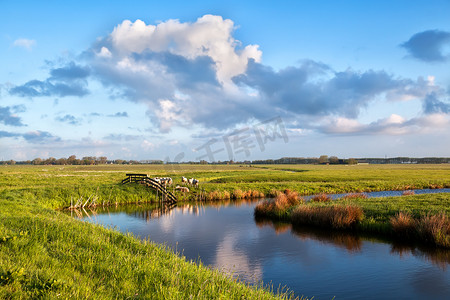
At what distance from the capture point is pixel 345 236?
22.2 m

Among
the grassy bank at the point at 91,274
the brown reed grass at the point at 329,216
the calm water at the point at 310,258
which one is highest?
the grassy bank at the point at 91,274

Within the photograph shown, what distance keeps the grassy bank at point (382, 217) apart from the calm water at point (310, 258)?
4.23 ft

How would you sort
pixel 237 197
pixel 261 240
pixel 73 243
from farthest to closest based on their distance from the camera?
pixel 237 197
pixel 261 240
pixel 73 243

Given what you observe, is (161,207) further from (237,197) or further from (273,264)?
(273,264)

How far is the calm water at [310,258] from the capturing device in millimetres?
13625

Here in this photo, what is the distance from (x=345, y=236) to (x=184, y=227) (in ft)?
41.1

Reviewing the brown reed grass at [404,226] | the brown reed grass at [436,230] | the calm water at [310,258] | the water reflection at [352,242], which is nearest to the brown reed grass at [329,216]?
the water reflection at [352,242]

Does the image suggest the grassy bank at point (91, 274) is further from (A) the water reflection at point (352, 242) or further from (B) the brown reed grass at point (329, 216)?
(B) the brown reed grass at point (329, 216)

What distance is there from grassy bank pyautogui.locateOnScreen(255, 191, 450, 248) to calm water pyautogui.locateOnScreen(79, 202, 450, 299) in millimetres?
1291

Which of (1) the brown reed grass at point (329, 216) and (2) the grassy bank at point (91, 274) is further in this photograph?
(1) the brown reed grass at point (329, 216)

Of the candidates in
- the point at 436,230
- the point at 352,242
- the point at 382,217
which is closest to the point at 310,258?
the point at 352,242

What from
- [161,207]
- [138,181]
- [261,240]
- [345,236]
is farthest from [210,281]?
[138,181]

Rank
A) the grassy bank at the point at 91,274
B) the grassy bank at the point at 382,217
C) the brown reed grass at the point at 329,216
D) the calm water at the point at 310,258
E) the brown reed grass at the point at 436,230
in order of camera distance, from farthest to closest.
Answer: the brown reed grass at the point at 329,216
the grassy bank at the point at 382,217
the brown reed grass at the point at 436,230
the calm water at the point at 310,258
the grassy bank at the point at 91,274

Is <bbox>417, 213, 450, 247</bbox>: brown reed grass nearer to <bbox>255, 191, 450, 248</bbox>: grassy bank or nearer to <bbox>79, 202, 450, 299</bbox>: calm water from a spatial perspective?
<bbox>255, 191, 450, 248</bbox>: grassy bank
